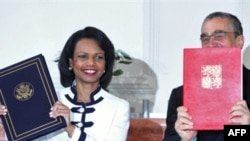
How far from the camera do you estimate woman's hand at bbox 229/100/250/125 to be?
211 cm

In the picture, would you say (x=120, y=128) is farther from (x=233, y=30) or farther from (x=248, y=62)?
(x=248, y=62)

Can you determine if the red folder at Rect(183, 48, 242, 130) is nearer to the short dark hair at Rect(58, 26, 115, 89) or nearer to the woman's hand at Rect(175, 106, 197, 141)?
the woman's hand at Rect(175, 106, 197, 141)

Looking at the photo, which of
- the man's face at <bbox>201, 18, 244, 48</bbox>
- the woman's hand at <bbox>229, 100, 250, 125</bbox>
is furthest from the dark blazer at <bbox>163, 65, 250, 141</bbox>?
the woman's hand at <bbox>229, 100, 250, 125</bbox>

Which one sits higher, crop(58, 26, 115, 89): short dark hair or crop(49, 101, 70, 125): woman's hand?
crop(58, 26, 115, 89): short dark hair

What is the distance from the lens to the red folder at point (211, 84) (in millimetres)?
2133

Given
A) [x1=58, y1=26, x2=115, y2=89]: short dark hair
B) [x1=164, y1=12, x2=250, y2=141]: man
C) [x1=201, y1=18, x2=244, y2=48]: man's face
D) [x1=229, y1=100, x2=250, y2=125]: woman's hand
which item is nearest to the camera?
[x1=229, y1=100, x2=250, y2=125]: woman's hand

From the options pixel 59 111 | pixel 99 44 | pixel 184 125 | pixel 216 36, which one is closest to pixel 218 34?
pixel 216 36

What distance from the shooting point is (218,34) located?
2441mm


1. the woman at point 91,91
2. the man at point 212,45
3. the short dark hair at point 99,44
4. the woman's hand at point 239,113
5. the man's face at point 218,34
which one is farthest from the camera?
the short dark hair at point 99,44

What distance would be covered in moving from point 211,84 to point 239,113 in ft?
0.48

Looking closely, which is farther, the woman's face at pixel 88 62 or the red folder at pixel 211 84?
the woman's face at pixel 88 62

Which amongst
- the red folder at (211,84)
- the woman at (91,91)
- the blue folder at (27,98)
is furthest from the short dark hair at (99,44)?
the red folder at (211,84)

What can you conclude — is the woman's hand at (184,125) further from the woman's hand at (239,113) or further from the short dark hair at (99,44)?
the short dark hair at (99,44)

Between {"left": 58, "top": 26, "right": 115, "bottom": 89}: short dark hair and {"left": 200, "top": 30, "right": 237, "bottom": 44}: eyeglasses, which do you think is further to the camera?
{"left": 58, "top": 26, "right": 115, "bottom": 89}: short dark hair
